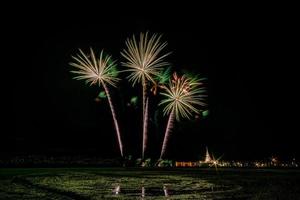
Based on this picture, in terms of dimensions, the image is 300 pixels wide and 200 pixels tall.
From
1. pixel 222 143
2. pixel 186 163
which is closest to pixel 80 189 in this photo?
pixel 186 163

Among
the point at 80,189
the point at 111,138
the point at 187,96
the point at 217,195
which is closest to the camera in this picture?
the point at 217,195

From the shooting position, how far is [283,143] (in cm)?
5019

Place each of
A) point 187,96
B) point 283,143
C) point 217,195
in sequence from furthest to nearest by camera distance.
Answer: point 283,143 → point 187,96 → point 217,195

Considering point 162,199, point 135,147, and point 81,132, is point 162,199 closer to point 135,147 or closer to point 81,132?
point 135,147

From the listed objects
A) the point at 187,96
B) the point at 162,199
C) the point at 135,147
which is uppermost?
the point at 187,96

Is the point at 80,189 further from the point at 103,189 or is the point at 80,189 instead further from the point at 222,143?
the point at 222,143

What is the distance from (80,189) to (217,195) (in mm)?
4835

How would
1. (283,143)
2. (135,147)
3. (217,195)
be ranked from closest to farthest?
(217,195), (135,147), (283,143)

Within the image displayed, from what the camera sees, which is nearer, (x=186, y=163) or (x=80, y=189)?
(x=80, y=189)

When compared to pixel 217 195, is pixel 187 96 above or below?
above

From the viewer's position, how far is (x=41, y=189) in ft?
49.4

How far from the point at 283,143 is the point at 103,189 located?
3918cm

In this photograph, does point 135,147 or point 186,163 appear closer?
point 186,163

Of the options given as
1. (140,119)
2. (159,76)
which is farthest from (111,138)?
(159,76)
